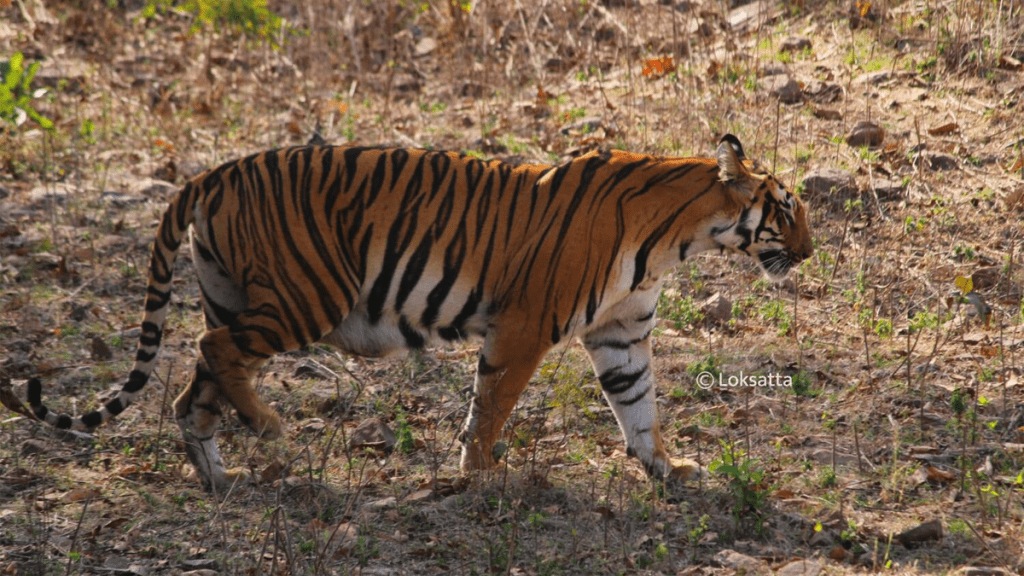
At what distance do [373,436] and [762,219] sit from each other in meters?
1.94

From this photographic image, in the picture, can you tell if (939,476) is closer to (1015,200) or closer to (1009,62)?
(1015,200)

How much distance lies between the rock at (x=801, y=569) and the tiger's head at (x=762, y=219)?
1447 mm

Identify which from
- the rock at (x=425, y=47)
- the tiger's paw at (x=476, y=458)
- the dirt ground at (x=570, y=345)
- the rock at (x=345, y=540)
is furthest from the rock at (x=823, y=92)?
the rock at (x=345, y=540)

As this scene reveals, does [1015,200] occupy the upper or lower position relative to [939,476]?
upper

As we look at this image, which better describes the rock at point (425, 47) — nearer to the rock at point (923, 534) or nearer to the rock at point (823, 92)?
the rock at point (823, 92)

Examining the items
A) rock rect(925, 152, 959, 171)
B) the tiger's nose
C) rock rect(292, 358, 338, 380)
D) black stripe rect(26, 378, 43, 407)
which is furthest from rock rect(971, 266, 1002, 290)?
black stripe rect(26, 378, 43, 407)

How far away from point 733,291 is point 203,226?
3.06 m

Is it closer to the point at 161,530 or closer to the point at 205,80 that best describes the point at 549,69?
the point at 205,80

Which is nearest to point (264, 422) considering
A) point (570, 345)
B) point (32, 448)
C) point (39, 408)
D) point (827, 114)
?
point (39, 408)

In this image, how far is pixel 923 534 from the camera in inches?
174

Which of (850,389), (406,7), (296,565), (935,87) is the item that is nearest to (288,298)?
(296,565)

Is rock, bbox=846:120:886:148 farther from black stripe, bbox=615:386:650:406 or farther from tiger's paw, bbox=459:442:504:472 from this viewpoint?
tiger's paw, bbox=459:442:504:472

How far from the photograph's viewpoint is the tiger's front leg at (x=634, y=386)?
523 cm

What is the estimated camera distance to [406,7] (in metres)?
11.2
